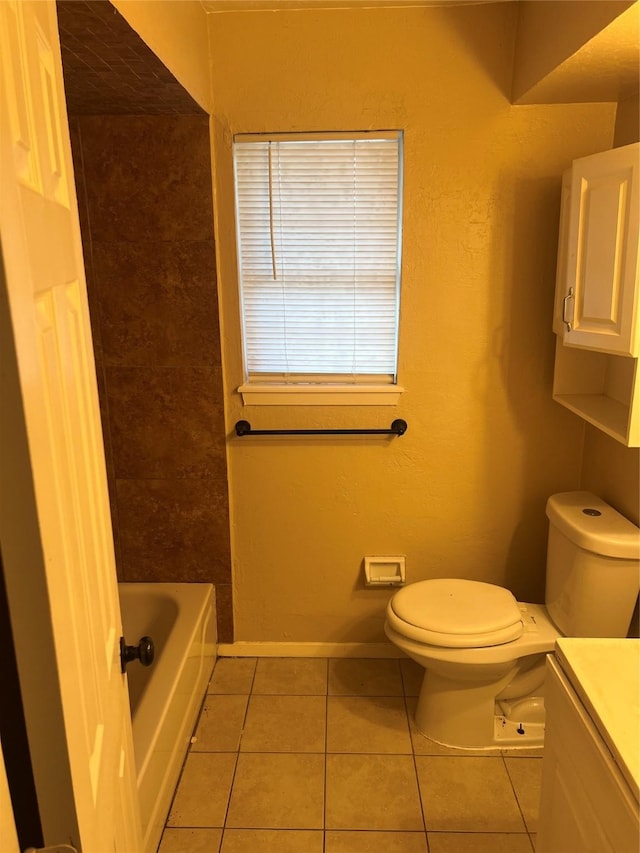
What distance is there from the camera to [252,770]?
2.08 meters

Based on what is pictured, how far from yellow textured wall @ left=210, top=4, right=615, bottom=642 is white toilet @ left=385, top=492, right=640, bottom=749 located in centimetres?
28

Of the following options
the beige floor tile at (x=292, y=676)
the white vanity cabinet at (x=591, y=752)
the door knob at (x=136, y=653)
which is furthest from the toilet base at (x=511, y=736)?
the door knob at (x=136, y=653)

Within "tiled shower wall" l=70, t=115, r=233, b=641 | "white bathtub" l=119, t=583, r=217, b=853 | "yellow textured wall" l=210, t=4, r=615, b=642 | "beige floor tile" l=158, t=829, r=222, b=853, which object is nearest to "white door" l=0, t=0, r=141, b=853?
"white bathtub" l=119, t=583, r=217, b=853

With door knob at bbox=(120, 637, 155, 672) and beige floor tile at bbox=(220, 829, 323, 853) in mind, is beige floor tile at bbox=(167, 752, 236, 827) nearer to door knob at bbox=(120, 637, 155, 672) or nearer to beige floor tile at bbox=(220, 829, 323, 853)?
beige floor tile at bbox=(220, 829, 323, 853)

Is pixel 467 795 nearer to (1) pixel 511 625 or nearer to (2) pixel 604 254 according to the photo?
(1) pixel 511 625

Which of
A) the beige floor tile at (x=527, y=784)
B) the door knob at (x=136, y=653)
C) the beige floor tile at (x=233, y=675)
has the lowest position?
the beige floor tile at (x=527, y=784)

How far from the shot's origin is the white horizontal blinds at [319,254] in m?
Result: 2.26

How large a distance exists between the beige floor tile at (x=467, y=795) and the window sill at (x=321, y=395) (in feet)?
4.07

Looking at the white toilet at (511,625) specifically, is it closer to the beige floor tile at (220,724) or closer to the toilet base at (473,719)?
the toilet base at (473,719)

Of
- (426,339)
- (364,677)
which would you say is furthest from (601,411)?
(364,677)

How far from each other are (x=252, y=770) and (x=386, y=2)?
2532mm

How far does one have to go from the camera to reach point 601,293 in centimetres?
182

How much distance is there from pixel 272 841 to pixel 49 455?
1584mm

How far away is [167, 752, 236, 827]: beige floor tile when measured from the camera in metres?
1.90
